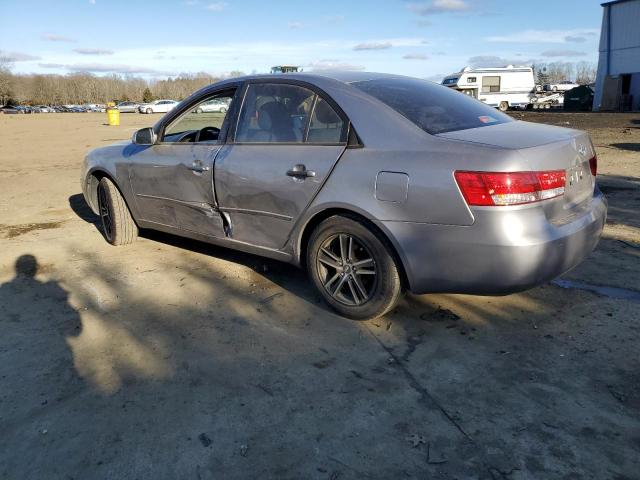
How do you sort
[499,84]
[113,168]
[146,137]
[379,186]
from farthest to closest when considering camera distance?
[499,84] < [113,168] < [146,137] < [379,186]

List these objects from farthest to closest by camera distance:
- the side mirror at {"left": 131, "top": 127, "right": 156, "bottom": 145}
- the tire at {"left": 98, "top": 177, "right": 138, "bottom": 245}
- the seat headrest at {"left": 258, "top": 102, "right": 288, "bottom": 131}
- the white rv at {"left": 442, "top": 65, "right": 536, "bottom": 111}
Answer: the white rv at {"left": 442, "top": 65, "right": 536, "bottom": 111} → the tire at {"left": 98, "top": 177, "right": 138, "bottom": 245} → the side mirror at {"left": 131, "top": 127, "right": 156, "bottom": 145} → the seat headrest at {"left": 258, "top": 102, "right": 288, "bottom": 131}

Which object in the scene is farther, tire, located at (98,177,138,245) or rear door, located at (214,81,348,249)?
tire, located at (98,177,138,245)

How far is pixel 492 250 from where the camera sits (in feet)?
9.62

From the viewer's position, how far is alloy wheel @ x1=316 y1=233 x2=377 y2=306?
11.5 feet

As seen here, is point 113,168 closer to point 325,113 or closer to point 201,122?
point 201,122

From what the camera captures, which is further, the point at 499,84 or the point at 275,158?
the point at 499,84

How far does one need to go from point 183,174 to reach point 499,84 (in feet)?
119

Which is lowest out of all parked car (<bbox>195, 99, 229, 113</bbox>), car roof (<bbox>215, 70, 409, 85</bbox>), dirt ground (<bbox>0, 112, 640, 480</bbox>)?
dirt ground (<bbox>0, 112, 640, 480</bbox>)

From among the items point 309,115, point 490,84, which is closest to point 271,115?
point 309,115

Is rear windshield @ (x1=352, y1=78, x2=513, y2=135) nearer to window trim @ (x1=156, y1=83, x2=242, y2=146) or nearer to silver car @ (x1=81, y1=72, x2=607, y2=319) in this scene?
silver car @ (x1=81, y1=72, x2=607, y2=319)

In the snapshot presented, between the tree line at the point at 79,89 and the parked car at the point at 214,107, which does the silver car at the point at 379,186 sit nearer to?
the parked car at the point at 214,107

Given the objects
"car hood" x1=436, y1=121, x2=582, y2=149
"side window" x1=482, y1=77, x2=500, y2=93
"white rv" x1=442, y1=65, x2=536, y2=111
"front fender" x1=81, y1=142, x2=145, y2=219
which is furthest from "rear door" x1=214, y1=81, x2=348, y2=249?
"side window" x1=482, y1=77, x2=500, y2=93

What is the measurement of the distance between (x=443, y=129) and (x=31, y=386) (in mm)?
2869

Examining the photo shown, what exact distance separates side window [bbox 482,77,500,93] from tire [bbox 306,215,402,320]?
3564 centimetres
